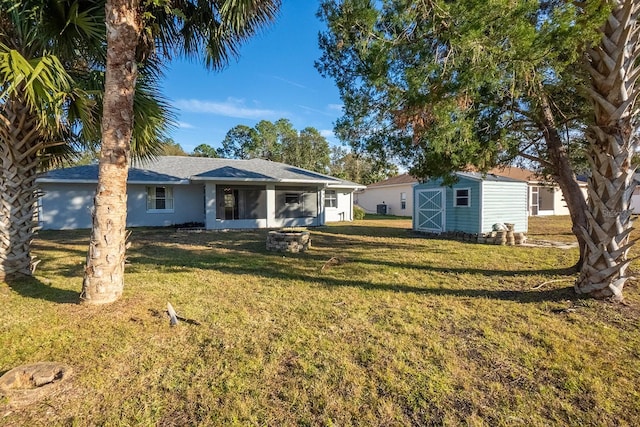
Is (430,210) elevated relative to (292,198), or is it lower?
lower

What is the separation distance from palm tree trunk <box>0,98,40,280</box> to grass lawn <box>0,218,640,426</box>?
0.54 metres

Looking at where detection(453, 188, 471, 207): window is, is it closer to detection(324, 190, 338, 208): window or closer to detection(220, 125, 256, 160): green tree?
detection(324, 190, 338, 208): window

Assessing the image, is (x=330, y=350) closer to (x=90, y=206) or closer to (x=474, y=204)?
(x=474, y=204)

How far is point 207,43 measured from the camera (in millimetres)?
5480

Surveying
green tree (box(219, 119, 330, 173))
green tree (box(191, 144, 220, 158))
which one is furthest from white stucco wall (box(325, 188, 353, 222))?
green tree (box(191, 144, 220, 158))

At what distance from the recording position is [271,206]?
54.3 ft

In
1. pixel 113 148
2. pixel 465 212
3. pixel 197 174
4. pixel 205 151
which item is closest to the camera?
pixel 113 148

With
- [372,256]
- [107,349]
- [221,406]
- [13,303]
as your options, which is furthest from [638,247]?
[13,303]

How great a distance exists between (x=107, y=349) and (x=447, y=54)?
233 inches

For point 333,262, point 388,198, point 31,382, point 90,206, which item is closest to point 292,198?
point 333,262

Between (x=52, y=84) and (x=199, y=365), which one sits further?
(x=52, y=84)

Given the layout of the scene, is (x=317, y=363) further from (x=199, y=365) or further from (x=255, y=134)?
(x=255, y=134)

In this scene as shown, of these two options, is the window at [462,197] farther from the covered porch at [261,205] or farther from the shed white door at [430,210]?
the covered porch at [261,205]

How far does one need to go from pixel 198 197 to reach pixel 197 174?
1773mm
